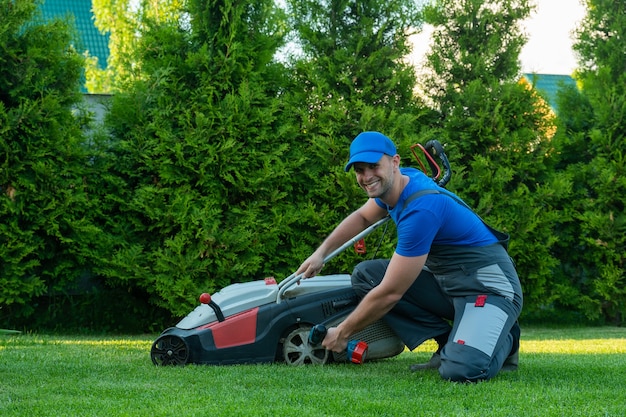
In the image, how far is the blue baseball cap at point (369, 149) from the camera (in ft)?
12.4

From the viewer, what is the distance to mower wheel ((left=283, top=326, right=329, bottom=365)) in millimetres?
4488

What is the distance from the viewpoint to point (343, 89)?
27.3ft

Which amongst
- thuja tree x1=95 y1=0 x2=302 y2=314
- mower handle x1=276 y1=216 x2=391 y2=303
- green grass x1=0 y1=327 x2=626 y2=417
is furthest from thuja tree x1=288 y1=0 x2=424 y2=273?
mower handle x1=276 y1=216 x2=391 y2=303

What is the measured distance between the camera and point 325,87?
804cm

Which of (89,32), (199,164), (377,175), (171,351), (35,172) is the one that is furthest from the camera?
(89,32)

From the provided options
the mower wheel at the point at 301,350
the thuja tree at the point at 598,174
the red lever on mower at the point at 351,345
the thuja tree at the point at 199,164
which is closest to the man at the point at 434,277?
the red lever on mower at the point at 351,345

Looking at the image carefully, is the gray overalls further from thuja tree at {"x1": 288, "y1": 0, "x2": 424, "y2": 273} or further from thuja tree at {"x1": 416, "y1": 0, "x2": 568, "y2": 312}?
thuja tree at {"x1": 416, "y1": 0, "x2": 568, "y2": 312}

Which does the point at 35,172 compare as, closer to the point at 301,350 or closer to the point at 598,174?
the point at 301,350

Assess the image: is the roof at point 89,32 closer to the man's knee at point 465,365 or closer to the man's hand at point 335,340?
the man's hand at point 335,340

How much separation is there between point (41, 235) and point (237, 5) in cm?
293

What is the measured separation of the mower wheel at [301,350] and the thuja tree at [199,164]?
2718 millimetres

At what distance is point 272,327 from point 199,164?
10.6 feet

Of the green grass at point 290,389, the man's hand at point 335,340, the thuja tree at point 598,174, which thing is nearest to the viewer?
the green grass at point 290,389

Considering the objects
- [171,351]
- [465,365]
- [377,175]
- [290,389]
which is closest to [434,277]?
[465,365]
